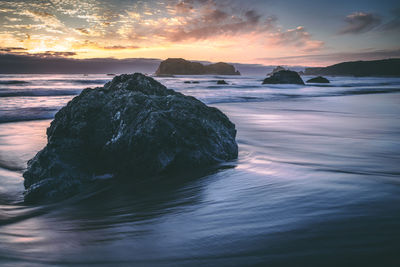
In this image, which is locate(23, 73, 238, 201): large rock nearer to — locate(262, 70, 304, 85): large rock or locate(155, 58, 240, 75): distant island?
locate(262, 70, 304, 85): large rock

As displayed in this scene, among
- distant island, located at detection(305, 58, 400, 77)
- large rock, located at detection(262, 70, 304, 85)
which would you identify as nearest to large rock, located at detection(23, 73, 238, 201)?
large rock, located at detection(262, 70, 304, 85)

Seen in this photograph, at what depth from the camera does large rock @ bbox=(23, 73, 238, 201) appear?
3.29m

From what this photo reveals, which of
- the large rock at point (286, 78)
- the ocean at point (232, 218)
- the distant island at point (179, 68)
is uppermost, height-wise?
the distant island at point (179, 68)

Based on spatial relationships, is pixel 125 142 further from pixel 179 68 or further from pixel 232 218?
pixel 179 68

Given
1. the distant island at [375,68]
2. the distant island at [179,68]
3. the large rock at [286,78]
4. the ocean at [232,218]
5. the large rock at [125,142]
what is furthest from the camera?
the distant island at [179,68]

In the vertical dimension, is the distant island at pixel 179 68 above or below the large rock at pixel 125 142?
above

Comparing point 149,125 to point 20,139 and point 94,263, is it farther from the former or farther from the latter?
point 20,139

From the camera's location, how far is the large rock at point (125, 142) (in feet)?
10.8

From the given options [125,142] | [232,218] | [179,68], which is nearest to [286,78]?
[125,142]

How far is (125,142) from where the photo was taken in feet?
11.6

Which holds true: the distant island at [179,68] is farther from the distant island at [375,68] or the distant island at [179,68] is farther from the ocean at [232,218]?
the ocean at [232,218]

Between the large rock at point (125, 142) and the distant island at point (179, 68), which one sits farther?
the distant island at point (179, 68)

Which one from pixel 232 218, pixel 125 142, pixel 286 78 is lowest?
pixel 232 218

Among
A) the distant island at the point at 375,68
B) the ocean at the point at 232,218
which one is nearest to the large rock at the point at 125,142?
the ocean at the point at 232,218
